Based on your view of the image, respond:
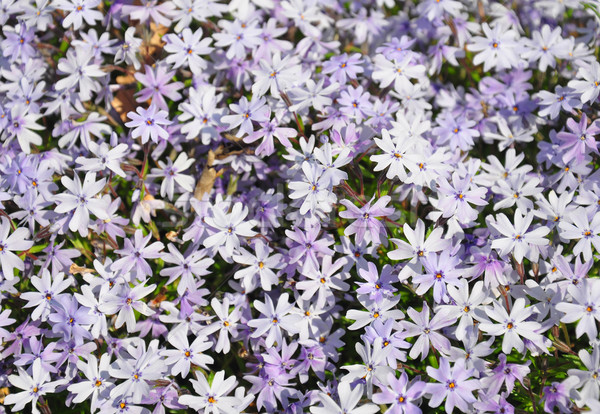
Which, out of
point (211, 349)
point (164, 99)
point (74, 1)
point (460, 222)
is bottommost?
point (211, 349)

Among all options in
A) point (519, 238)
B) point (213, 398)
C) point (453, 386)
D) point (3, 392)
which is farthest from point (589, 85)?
point (3, 392)

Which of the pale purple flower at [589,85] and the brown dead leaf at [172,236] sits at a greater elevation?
the pale purple flower at [589,85]

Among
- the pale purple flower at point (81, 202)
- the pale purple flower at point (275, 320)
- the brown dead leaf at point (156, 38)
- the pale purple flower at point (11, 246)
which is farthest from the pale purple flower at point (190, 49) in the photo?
the pale purple flower at point (275, 320)

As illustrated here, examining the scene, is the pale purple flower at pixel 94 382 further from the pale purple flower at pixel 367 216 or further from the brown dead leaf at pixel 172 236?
the pale purple flower at pixel 367 216

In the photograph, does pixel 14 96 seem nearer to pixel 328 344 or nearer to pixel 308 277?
pixel 308 277

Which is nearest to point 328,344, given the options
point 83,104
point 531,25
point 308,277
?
point 308,277

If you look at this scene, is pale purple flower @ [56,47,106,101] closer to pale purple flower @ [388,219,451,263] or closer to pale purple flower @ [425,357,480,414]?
pale purple flower @ [388,219,451,263]
